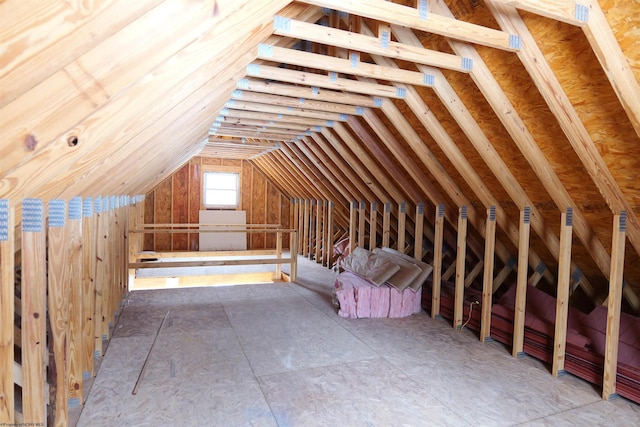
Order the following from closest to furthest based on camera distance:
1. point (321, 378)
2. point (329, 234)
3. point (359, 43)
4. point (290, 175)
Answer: point (359, 43) < point (321, 378) < point (329, 234) < point (290, 175)

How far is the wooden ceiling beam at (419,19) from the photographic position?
6.81 feet

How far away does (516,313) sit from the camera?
11.8ft

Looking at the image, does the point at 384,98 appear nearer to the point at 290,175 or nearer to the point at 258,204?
the point at 290,175

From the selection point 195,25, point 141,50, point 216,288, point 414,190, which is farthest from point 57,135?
point 216,288

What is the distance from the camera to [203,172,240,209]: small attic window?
33.5 feet

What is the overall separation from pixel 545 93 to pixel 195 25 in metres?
2.24

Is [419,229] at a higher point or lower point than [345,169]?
lower

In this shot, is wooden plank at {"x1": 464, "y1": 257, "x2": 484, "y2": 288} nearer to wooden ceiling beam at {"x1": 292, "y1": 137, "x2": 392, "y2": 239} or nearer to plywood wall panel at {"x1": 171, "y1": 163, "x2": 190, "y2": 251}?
wooden ceiling beam at {"x1": 292, "y1": 137, "x2": 392, "y2": 239}

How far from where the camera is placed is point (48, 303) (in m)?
2.04

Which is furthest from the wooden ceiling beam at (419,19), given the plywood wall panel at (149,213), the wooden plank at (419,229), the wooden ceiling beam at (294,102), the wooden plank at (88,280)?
the plywood wall panel at (149,213)

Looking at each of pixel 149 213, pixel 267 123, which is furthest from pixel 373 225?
pixel 149 213

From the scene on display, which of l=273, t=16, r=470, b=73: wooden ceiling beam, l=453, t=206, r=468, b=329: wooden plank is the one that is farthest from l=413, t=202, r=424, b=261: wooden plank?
l=273, t=16, r=470, b=73: wooden ceiling beam

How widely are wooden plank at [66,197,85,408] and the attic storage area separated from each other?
0.02 metres

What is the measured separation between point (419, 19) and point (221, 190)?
8.76m
